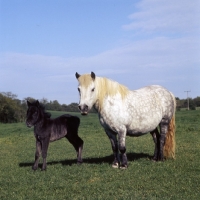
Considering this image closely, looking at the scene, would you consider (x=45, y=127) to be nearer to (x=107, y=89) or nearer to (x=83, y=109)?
(x=83, y=109)

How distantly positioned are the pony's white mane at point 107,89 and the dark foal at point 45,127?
1460 mm

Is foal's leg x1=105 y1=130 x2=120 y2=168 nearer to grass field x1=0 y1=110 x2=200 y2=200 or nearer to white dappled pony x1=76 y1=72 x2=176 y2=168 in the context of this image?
white dappled pony x1=76 y1=72 x2=176 y2=168

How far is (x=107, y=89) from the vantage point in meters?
8.12

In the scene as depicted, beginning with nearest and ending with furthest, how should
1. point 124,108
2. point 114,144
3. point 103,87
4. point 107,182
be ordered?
point 107,182 → point 103,87 → point 124,108 → point 114,144

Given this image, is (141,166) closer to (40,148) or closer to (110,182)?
(110,182)

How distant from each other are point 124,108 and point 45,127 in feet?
6.98

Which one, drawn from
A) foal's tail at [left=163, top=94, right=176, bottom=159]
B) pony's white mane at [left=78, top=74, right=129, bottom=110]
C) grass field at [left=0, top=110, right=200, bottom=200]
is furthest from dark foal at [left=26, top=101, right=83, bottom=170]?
foal's tail at [left=163, top=94, right=176, bottom=159]

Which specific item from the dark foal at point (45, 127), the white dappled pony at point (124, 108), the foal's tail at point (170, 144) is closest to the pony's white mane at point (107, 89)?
the white dappled pony at point (124, 108)

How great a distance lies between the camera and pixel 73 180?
705 centimetres

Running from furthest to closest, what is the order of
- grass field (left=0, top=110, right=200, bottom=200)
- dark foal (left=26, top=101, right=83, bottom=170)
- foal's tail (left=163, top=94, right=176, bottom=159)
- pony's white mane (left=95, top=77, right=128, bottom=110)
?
foal's tail (left=163, top=94, right=176, bottom=159) → dark foal (left=26, top=101, right=83, bottom=170) → pony's white mane (left=95, top=77, right=128, bottom=110) → grass field (left=0, top=110, right=200, bottom=200)

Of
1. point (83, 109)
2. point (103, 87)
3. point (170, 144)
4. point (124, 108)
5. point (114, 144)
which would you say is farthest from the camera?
point (170, 144)

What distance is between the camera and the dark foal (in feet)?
27.7

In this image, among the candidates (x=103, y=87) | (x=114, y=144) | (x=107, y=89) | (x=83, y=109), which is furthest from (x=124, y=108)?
(x=83, y=109)

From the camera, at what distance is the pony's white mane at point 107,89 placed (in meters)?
7.96
